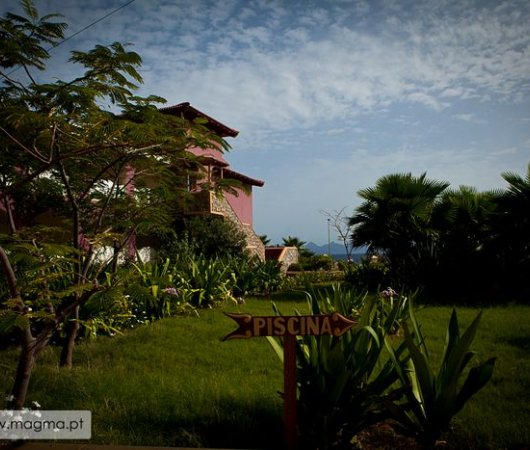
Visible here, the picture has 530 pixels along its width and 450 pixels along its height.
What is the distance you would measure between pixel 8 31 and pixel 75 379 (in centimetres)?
324

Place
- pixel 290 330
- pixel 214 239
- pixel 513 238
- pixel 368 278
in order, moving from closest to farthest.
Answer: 1. pixel 290 330
2. pixel 513 238
3. pixel 368 278
4. pixel 214 239

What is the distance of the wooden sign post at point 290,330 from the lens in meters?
2.51

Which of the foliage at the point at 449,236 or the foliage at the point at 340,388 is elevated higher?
the foliage at the point at 449,236

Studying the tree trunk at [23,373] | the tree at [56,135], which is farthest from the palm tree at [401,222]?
the tree trunk at [23,373]

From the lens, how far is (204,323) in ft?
23.0

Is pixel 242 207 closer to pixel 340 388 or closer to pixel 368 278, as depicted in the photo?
pixel 368 278

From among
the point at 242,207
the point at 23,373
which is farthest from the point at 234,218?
the point at 23,373

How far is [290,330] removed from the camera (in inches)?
99.7

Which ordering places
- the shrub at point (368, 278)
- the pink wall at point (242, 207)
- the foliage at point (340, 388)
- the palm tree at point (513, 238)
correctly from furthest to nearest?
the pink wall at point (242, 207), the shrub at point (368, 278), the palm tree at point (513, 238), the foliage at point (340, 388)

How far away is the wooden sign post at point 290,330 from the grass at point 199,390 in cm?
37

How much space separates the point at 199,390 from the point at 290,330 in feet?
5.50

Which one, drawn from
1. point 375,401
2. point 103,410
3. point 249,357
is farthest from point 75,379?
point 375,401

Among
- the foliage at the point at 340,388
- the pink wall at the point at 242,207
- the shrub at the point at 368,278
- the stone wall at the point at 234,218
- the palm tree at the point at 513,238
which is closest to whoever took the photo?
the foliage at the point at 340,388

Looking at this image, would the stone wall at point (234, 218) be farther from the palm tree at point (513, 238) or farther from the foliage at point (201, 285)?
the palm tree at point (513, 238)
